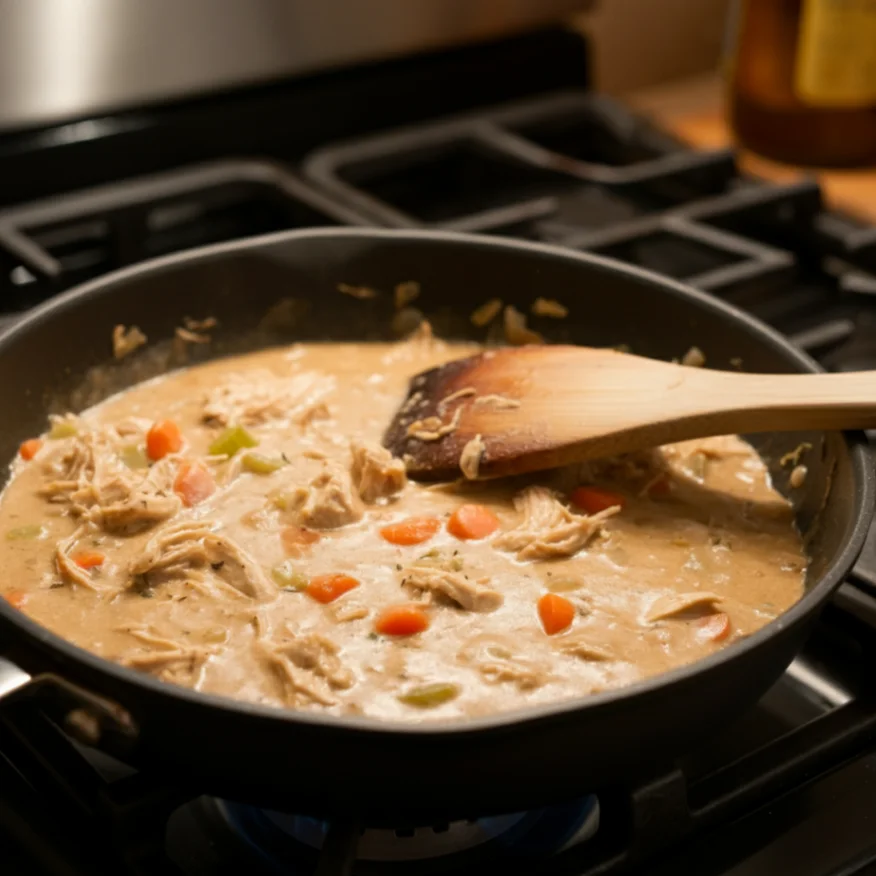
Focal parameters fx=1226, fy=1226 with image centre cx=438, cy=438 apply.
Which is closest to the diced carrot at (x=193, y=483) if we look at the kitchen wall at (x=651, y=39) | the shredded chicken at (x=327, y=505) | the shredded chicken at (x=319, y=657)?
the shredded chicken at (x=327, y=505)

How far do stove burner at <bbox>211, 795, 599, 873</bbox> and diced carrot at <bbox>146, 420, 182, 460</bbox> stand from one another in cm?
54

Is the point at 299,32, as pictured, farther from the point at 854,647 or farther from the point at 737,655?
the point at 737,655

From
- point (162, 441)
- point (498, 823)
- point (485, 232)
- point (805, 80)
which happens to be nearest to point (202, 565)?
point (162, 441)

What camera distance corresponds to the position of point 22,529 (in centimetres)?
145

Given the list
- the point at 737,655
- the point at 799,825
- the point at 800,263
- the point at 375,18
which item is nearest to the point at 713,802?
the point at 799,825

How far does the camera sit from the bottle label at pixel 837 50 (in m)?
2.31

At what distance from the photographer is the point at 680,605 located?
131 cm

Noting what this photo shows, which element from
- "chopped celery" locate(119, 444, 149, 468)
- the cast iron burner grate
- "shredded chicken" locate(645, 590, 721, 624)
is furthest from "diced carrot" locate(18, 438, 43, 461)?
"shredded chicken" locate(645, 590, 721, 624)

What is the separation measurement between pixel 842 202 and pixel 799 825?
1564 millimetres

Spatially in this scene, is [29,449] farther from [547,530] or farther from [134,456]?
[547,530]

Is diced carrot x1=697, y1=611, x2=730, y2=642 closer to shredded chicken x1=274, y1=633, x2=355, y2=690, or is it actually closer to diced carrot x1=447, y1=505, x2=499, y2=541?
diced carrot x1=447, y1=505, x2=499, y2=541

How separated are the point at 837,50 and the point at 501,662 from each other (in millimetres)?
1630

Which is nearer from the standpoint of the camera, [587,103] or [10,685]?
[10,685]

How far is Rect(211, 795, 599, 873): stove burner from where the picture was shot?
3.74ft
